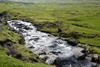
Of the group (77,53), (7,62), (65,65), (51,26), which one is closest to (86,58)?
(77,53)

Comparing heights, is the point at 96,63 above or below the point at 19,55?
below

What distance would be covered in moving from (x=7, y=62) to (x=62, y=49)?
3280 cm

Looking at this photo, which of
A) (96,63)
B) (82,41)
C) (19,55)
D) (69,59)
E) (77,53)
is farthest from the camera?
(82,41)

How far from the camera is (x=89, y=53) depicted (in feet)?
139

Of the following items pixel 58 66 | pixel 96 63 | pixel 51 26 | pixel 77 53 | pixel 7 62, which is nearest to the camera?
pixel 7 62

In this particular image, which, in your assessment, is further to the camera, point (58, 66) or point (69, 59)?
point (69, 59)

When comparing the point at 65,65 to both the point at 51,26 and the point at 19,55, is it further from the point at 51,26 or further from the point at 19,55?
the point at 51,26

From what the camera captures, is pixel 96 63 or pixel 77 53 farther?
pixel 77 53

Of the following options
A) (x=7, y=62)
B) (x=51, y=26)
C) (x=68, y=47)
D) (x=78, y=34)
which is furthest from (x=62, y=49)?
(x=51, y=26)

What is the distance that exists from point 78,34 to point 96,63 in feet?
96.4

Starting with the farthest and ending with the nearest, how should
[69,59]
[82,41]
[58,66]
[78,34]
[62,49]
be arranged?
[78,34] < [82,41] < [62,49] < [69,59] < [58,66]

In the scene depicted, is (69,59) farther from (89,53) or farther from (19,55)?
(19,55)

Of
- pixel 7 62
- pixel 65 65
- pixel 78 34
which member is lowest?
pixel 65 65

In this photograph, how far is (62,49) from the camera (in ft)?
151
